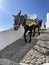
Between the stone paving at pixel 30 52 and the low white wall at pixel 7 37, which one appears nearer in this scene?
the stone paving at pixel 30 52

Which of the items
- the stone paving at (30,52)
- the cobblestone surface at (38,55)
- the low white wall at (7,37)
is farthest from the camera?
the low white wall at (7,37)

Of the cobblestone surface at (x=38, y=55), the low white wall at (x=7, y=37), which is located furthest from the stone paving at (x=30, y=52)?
the low white wall at (x=7, y=37)

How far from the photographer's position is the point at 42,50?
10.3 metres

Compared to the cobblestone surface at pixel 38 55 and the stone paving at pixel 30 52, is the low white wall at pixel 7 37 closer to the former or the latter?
the stone paving at pixel 30 52

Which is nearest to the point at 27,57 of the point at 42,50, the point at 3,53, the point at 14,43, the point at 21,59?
the point at 21,59

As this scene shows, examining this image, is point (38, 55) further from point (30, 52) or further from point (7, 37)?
point (7, 37)

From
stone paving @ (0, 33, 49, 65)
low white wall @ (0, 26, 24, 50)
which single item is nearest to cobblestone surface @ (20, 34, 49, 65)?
stone paving @ (0, 33, 49, 65)

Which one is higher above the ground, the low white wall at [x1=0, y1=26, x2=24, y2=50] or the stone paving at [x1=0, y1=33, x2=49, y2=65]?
the low white wall at [x1=0, y1=26, x2=24, y2=50]

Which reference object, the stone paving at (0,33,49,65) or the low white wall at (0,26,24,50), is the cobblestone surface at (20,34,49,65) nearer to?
the stone paving at (0,33,49,65)

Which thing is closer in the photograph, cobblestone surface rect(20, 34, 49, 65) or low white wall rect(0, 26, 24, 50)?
cobblestone surface rect(20, 34, 49, 65)

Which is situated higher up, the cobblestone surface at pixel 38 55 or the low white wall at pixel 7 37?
the low white wall at pixel 7 37

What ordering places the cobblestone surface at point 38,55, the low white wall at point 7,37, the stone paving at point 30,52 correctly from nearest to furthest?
the cobblestone surface at point 38,55, the stone paving at point 30,52, the low white wall at point 7,37

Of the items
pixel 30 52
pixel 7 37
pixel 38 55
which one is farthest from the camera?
pixel 7 37

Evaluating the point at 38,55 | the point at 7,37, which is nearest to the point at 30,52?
the point at 38,55
